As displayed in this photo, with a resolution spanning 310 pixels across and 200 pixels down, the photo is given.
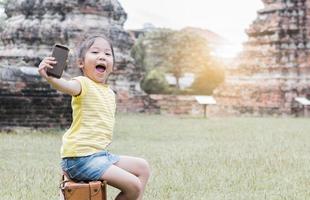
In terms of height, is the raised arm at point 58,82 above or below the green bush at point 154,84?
above

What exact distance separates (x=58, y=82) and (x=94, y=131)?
0.29m

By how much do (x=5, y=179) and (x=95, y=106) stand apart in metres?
1.60

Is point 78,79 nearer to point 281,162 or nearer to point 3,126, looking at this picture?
point 281,162

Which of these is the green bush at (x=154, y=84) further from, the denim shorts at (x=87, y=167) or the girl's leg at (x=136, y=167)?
the denim shorts at (x=87, y=167)

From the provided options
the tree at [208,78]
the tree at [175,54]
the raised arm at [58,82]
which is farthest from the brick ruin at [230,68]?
the tree at [175,54]

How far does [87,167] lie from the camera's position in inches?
108

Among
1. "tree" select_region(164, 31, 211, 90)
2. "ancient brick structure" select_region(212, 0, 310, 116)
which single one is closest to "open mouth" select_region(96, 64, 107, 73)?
"ancient brick structure" select_region(212, 0, 310, 116)

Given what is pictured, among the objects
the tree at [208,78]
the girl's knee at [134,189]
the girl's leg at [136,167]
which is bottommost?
the tree at [208,78]

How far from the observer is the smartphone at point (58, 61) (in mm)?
2625

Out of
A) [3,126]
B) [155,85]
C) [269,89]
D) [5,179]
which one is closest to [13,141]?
[3,126]

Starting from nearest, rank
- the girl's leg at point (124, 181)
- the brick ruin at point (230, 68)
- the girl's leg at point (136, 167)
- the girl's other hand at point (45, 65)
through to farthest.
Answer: the girl's other hand at point (45, 65), the girl's leg at point (124, 181), the girl's leg at point (136, 167), the brick ruin at point (230, 68)

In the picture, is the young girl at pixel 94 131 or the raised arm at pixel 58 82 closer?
the raised arm at pixel 58 82

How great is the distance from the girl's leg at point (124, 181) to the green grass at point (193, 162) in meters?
0.86

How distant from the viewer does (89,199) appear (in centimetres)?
265
